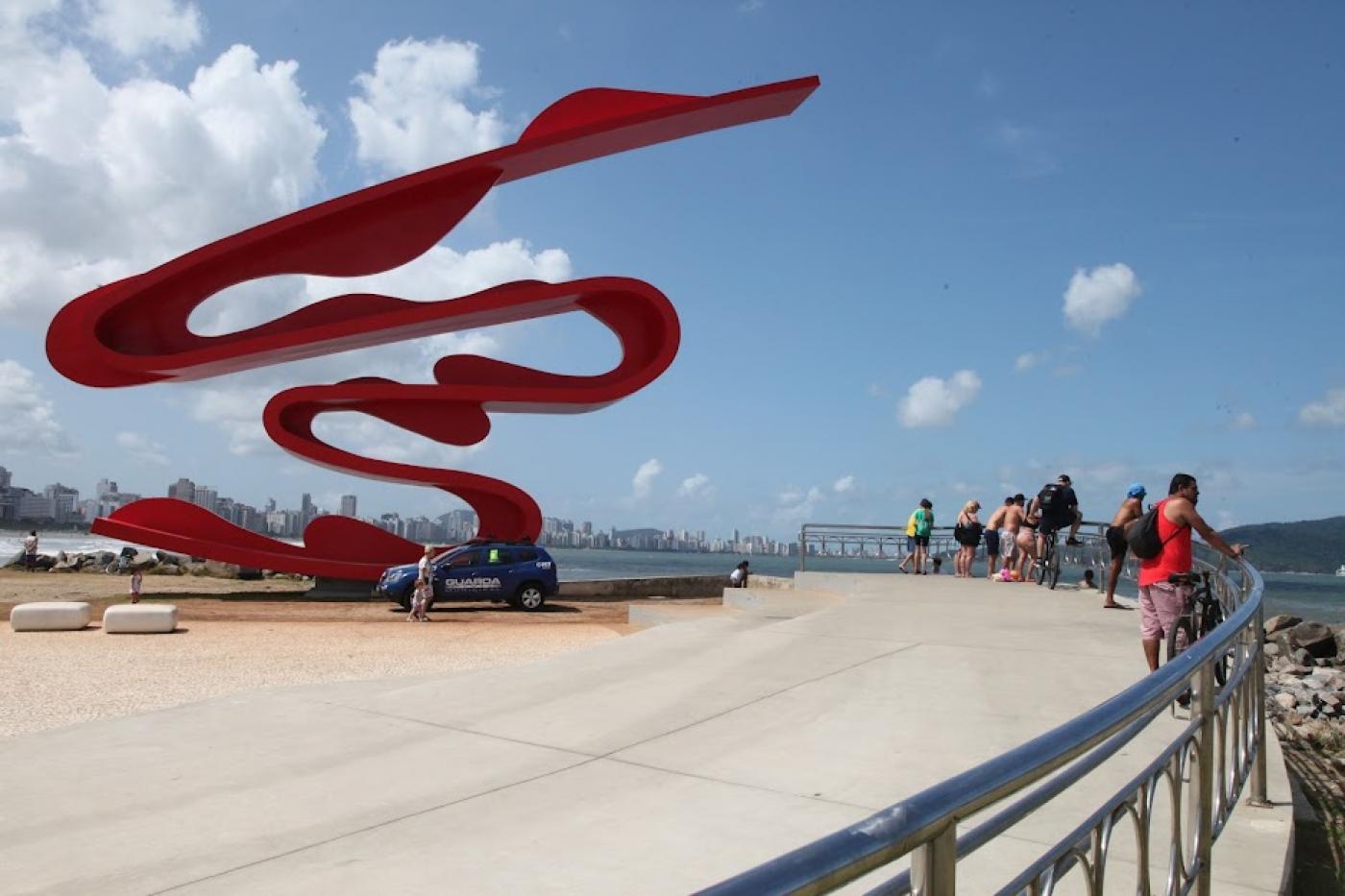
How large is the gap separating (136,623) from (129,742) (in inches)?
385

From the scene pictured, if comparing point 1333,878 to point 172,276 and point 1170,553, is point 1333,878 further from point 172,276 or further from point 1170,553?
point 172,276

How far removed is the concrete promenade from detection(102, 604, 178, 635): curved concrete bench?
7984mm

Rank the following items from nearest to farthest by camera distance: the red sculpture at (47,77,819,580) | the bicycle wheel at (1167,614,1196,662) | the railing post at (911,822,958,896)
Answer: the railing post at (911,822,958,896)
the bicycle wheel at (1167,614,1196,662)
the red sculpture at (47,77,819,580)

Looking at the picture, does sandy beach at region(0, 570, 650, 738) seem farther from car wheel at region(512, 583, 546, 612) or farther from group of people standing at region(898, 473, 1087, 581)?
group of people standing at region(898, 473, 1087, 581)

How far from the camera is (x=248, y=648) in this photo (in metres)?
14.0

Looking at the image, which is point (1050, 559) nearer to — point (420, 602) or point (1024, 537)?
point (1024, 537)

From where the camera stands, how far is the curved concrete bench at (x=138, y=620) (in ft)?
50.6

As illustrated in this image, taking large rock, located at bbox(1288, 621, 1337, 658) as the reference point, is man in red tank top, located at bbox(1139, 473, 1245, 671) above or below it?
above

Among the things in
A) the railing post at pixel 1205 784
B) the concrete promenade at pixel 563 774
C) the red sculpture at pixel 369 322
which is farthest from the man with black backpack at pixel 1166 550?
the red sculpture at pixel 369 322

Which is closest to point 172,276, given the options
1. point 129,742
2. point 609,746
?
point 129,742

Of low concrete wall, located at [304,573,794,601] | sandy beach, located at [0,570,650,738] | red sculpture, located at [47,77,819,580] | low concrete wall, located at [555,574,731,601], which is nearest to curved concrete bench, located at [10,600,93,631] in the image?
sandy beach, located at [0,570,650,738]

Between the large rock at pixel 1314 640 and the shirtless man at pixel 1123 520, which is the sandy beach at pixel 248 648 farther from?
the large rock at pixel 1314 640

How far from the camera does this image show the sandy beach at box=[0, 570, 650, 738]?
1008 centimetres

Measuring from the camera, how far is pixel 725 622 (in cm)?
1248
